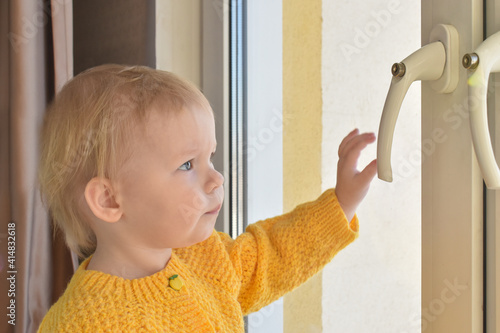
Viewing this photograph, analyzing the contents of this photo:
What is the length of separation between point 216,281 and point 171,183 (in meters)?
0.19

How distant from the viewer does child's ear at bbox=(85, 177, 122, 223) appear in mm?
716

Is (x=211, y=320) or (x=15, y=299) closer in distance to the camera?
(x=211, y=320)

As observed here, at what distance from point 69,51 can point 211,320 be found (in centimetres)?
64

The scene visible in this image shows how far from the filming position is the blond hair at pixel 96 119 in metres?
0.71

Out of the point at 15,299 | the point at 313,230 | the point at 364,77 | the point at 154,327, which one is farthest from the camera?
the point at 15,299

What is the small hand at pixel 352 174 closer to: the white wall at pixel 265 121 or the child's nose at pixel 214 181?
the child's nose at pixel 214 181

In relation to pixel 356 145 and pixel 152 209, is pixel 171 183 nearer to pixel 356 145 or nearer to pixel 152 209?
pixel 152 209

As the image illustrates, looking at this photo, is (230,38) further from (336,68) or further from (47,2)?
(47,2)

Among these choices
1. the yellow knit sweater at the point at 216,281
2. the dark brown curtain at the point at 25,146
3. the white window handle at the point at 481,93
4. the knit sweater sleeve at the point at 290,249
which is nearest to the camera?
the white window handle at the point at 481,93

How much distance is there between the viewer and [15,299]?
103 cm

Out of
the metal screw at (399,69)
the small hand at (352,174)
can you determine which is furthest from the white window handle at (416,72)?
the small hand at (352,174)

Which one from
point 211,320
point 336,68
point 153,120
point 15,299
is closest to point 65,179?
point 153,120

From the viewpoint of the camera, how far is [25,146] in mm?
1015

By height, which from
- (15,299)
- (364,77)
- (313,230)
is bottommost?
(15,299)
